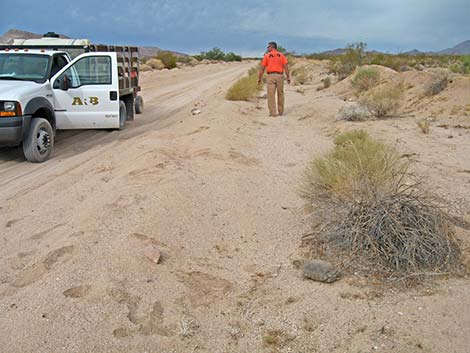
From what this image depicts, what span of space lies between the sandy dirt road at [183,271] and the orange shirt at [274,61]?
20.0ft

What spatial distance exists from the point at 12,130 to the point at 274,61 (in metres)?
8.08

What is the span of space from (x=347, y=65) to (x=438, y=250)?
26.4m

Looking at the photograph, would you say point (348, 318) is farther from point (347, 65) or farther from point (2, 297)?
point (347, 65)

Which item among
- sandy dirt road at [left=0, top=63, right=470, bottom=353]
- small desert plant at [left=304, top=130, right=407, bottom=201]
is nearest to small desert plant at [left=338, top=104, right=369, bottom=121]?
sandy dirt road at [left=0, top=63, right=470, bottom=353]

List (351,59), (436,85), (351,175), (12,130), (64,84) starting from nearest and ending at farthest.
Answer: (351,175) → (12,130) → (64,84) → (436,85) → (351,59)

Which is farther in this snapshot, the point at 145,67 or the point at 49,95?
the point at 145,67

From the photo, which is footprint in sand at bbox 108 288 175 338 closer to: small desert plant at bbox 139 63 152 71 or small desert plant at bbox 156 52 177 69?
small desert plant at bbox 139 63 152 71

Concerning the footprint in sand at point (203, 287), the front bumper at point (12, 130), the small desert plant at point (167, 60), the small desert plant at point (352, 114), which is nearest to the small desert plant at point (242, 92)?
the small desert plant at point (352, 114)

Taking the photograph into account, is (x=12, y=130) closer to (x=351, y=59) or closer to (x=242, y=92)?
(x=242, y=92)

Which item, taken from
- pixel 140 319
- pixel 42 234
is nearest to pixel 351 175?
pixel 140 319

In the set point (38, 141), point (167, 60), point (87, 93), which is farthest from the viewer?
point (167, 60)

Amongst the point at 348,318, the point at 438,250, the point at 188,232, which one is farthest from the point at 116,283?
the point at 438,250

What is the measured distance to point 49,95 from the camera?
9.45 m

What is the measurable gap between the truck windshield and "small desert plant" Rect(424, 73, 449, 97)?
41.4 feet
